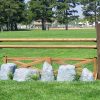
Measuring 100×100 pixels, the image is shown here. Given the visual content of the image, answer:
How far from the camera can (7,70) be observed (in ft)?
34.5

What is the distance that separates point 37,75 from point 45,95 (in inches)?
80.5

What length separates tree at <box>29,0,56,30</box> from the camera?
359 feet

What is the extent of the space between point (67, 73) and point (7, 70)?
160 centimetres

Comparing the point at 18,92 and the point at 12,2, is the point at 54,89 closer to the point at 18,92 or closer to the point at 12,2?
the point at 18,92

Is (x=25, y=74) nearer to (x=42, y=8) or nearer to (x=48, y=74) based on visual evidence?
(x=48, y=74)

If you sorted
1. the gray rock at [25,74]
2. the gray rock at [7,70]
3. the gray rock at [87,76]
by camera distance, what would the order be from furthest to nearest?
1. the gray rock at [7,70]
2. the gray rock at [25,74]
3. the gray rock at [87,76]

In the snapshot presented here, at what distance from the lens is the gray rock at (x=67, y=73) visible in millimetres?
9984

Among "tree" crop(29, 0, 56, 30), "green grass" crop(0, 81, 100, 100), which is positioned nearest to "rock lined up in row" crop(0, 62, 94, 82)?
"green grass" crop(0, 81, 100, 100)

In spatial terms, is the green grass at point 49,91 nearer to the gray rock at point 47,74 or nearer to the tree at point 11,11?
the gray rock at point 47,74

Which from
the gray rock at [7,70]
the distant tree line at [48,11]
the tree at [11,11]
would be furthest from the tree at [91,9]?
the gray rock at [7,70]

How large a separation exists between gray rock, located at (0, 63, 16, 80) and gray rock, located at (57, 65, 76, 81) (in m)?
1.28

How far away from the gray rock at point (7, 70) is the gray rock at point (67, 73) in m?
1.28

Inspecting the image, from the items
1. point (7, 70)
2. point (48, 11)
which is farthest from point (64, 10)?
point (7, 70)

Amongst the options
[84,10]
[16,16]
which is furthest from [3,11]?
[84,10]
